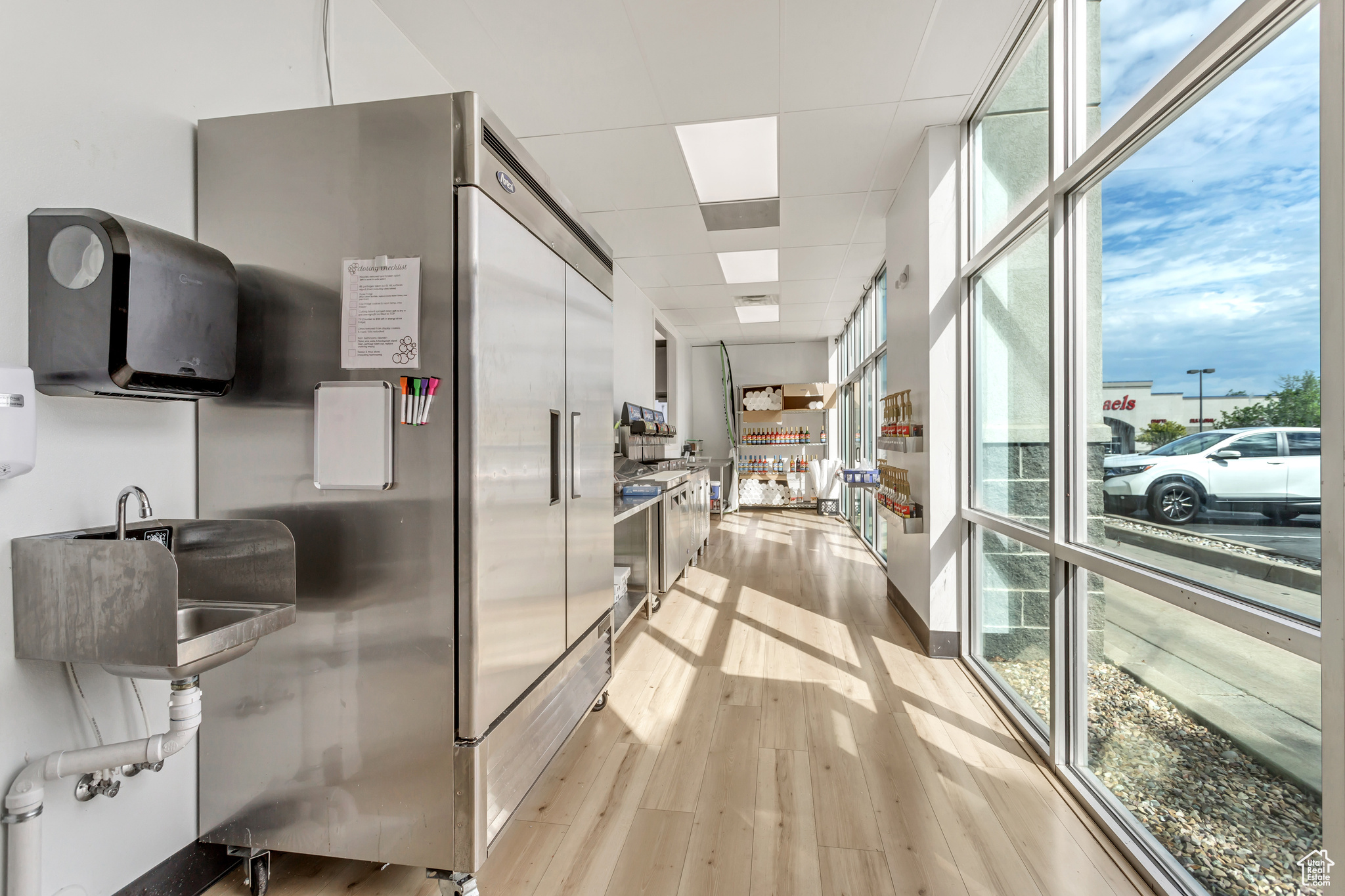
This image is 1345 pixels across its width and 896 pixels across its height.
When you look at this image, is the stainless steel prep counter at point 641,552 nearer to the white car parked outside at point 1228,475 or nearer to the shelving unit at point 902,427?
the shelving unit at point 902,427

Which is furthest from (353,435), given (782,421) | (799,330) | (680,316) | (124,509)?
(782,421)

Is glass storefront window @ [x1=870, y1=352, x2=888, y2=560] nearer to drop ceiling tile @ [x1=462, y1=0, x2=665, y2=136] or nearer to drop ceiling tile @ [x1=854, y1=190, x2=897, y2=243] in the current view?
drop ceiling tile @ [x1=854, y1=190, x2=897, y2=243]

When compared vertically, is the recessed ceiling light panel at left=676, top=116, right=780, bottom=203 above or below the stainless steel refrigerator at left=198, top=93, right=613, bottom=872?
above

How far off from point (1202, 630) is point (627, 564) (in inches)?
116

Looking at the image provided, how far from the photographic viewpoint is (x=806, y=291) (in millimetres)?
6266

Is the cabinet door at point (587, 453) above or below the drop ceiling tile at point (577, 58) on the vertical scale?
below

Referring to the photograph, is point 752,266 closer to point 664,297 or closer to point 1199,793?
point 664,297

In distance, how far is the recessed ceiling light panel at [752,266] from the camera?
5.05 metres

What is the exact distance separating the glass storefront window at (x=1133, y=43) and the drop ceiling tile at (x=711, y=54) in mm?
1074

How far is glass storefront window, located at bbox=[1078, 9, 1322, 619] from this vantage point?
1080mm

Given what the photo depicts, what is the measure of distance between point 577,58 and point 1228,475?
8.58 feet

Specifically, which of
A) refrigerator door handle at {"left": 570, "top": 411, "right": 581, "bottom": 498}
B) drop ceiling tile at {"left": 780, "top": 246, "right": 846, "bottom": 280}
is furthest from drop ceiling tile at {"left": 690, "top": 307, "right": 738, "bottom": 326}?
refrigerator door handle at {"left": 570, "top": 411, "right": 581, "bottom": 498}

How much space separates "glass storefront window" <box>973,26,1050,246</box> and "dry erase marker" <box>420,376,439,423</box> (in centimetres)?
219

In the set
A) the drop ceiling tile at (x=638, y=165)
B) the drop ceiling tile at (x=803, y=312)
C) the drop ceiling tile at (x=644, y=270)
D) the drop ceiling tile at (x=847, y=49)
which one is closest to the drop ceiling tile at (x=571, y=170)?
the drop ceiling tile at (x=638, y=165)
